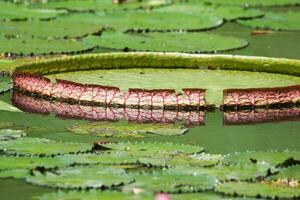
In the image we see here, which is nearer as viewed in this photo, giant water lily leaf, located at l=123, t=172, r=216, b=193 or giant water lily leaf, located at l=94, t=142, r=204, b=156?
giant water lily leaf, located at l=123, t=172, r=216, b=193

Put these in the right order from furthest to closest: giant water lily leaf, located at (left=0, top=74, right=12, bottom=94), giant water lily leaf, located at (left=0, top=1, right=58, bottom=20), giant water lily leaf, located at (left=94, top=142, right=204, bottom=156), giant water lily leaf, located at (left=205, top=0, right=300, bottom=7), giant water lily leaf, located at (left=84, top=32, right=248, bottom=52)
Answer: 1. giant water lily leaf, located at (left=205, top=0, right=300, bottom=7)
2. giant water lily leaf, located at (left=0, top=1, right=58, bottom=20)
3. giant water lily leaf, located at (left=84, top=32, right=248, bottom=52)
4. giant water lily leaf, located at (left=0, top=74, right=12, bottom=94)
5. giant water lily leaf, located at (left=94, top=142, right=204, bottom=156)

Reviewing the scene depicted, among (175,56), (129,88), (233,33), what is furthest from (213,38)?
(129,88)

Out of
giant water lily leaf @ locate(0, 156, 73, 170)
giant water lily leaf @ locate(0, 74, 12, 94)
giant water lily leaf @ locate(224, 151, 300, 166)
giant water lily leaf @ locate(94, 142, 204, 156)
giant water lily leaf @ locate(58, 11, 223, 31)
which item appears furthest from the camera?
giant water lily leaf @ locate(58, 11, 223, 31)

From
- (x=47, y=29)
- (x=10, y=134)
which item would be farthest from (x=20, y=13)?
(x=10, y=134)

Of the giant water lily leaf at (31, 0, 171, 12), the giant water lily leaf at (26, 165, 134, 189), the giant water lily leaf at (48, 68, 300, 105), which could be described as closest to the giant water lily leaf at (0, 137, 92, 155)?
the giant water lily leaf at (26, 165, 134, 189)

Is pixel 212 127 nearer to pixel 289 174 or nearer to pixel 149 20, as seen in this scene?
pixel 289 174

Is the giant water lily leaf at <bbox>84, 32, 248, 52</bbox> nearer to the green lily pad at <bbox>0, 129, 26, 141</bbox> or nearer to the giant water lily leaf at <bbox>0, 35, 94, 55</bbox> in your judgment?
the giant water lily leaf at <bbox>0, 35, 94, 55</bbox>

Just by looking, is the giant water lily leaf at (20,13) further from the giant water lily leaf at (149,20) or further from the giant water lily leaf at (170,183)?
the giant water lily leaf at (170,183)
